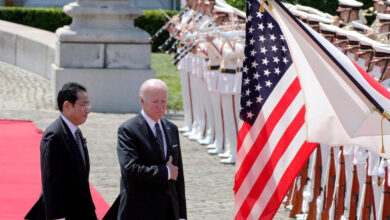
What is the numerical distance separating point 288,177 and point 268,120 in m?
0.38

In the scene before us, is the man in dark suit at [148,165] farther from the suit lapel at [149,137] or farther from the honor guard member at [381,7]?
the honor guard member at [381,7]

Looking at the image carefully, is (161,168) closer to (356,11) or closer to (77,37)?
(356,11)

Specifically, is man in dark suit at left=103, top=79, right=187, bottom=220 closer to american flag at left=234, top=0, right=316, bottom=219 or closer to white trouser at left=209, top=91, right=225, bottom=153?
american flag at left=234, top=0, right=316, bottom=219

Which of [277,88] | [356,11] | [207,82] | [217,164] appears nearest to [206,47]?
[207,82]

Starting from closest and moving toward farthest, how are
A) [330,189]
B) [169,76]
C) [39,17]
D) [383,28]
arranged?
[383,28] → [330,189] → [169,76] → [39,17]

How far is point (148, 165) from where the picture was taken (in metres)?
6.88

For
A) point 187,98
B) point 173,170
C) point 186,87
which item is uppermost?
point 173,170

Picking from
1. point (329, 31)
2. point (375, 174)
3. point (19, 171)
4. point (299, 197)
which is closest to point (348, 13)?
point (329, 31)

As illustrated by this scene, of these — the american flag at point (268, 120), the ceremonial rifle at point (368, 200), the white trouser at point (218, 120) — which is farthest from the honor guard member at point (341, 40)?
the white trouser at point (218, 120)

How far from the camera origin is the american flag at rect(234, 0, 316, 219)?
7.30 m

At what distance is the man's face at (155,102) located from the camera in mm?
6809

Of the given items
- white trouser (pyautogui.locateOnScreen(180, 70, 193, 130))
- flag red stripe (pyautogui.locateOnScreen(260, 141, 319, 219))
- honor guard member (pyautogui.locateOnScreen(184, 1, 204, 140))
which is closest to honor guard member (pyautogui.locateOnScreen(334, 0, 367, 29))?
flag red stripe (pyautogui.locateOnScreen(260, 141, 319, 219))

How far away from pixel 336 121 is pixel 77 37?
1285cm

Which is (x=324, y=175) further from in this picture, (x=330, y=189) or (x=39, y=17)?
(x=39, y=17)
